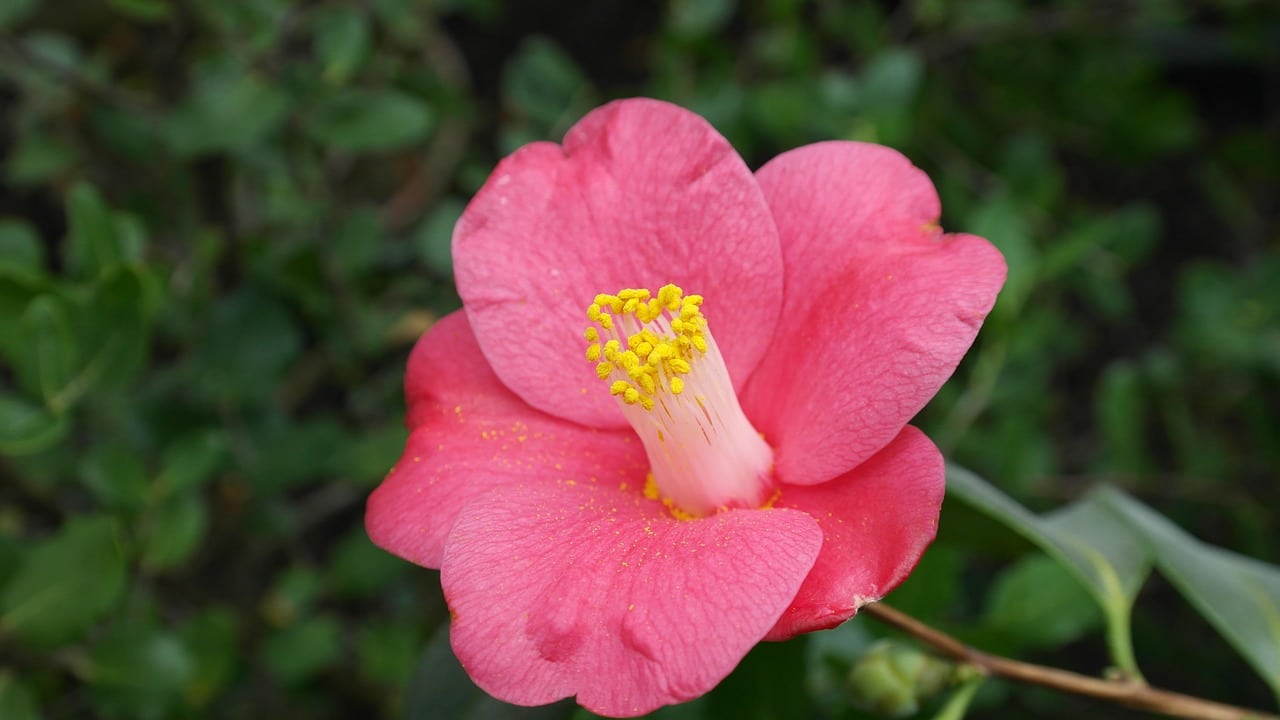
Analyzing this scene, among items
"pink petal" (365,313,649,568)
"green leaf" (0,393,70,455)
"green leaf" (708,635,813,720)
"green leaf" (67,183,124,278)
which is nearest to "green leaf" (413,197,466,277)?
"green leaf" (67,183,124,278)

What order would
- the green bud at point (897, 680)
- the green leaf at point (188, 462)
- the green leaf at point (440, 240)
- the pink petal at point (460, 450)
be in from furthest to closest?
the green leaf at point (440, 240)
the green leaf at point (188, 462)
the green bud at point (897, 680)
the pink petal at point (460, 450)

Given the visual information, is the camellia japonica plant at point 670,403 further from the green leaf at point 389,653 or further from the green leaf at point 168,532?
the green leaf at point 389,653

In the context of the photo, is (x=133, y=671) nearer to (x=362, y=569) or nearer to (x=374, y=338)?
(x=362, y=569)

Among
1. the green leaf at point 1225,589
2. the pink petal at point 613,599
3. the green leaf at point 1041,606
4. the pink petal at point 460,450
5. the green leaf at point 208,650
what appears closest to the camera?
the pink petal at point 613,599

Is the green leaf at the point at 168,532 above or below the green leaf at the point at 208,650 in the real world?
above

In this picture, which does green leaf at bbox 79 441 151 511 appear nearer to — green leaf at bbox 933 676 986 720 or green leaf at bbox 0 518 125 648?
green leaf at bbox 0 518 125 648

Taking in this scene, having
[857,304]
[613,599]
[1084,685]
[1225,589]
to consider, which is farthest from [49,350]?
[1225,589]

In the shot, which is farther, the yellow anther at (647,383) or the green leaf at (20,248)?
→ the green leaf at (20,248)

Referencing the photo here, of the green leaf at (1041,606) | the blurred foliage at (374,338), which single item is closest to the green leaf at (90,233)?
the blurred foliage at (374,338)
